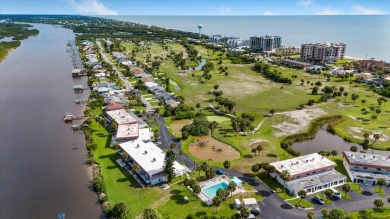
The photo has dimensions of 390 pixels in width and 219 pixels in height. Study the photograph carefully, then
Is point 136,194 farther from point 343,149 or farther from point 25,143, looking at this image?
point 343,149

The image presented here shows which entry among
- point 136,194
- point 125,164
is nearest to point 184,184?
point 136,194

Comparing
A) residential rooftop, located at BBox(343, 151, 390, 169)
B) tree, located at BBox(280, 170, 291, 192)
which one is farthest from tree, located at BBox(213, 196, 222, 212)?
residential rooftop, located at BBox(343, 151, 390, 169)

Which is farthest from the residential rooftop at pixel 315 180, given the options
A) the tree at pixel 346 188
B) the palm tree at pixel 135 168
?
the palm tree at pixel 135 168

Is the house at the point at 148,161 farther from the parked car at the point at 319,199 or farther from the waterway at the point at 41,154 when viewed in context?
the parked car at the point at 319,199

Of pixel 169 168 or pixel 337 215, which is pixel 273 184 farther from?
pixel 169 168

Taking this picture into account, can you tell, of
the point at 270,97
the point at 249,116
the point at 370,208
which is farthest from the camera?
the point at 270,97

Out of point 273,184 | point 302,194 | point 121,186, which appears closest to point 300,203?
point 302,194

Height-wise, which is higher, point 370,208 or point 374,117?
point 374,117
